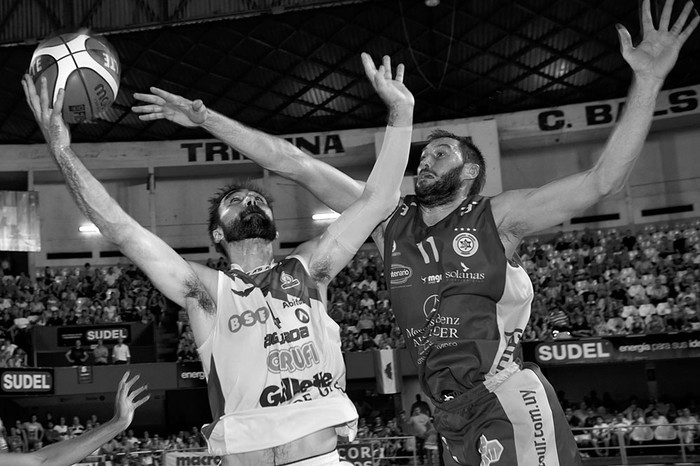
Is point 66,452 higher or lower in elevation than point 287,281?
lower

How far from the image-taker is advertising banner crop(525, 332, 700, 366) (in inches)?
771

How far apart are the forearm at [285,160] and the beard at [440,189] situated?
0.44 metres

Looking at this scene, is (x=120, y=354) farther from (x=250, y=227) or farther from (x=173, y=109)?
(x=250, y=227)

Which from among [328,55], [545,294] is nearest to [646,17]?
[545,294]

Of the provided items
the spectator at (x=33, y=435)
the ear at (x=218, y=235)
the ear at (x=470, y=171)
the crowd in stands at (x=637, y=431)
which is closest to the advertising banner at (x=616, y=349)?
the crowd in stands at (x=637, y=431)

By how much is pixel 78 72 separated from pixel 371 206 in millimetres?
4217

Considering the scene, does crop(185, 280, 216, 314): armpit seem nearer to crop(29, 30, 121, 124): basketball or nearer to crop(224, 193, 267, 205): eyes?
crop(224, 193, 267, 205): eyes

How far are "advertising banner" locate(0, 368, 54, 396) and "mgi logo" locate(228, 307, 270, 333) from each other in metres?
17.2

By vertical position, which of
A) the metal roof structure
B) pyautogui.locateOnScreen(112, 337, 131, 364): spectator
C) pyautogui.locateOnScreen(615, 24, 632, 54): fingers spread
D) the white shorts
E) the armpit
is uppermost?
the metal roof structure

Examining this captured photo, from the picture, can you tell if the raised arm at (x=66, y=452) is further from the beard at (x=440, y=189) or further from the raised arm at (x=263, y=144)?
the beard at (x=440, y=189)

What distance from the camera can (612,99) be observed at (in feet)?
98.4

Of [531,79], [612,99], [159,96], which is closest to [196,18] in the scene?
[531,79]

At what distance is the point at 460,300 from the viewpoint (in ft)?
14.8

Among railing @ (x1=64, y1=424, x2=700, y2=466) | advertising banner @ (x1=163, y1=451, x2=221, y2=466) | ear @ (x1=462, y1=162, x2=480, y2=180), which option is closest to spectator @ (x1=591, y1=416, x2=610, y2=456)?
railing @ (x1=64, y1=424, x2=700, y2=466)
